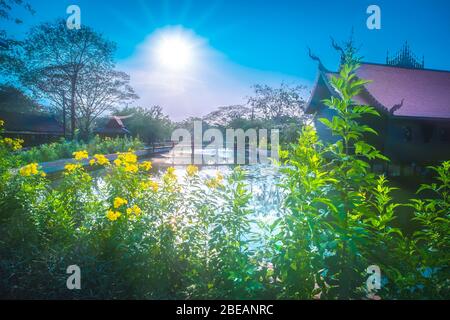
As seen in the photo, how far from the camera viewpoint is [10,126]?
39219 millimetres

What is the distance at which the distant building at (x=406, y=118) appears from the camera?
38.1 ft

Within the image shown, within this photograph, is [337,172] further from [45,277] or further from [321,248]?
[45,277]

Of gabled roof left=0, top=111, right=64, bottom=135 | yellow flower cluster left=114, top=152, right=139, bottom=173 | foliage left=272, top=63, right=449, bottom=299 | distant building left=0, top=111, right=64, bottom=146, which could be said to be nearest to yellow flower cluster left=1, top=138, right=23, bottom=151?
yellow flower cluster left=114, top=152, right=139, bottom=173

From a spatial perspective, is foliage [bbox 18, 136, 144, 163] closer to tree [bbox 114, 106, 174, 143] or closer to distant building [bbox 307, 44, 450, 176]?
distant building [bbox 307, 44, 450, 176]

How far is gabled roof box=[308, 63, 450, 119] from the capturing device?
11656mm

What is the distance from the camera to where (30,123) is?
4191 cm

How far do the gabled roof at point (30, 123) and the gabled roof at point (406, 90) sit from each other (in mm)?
41012

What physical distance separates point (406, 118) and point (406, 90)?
3133mm

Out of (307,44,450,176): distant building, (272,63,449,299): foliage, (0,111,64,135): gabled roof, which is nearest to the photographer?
(272,63,449,299): foliage

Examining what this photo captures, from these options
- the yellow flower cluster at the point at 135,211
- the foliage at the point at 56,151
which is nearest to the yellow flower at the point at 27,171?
the yellow flower cluster at the point at 135,211

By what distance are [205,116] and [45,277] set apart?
10065 cm

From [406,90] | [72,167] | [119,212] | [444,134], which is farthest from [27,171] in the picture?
[444,134]

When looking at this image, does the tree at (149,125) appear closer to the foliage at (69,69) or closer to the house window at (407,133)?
the foliage at (69,69)
